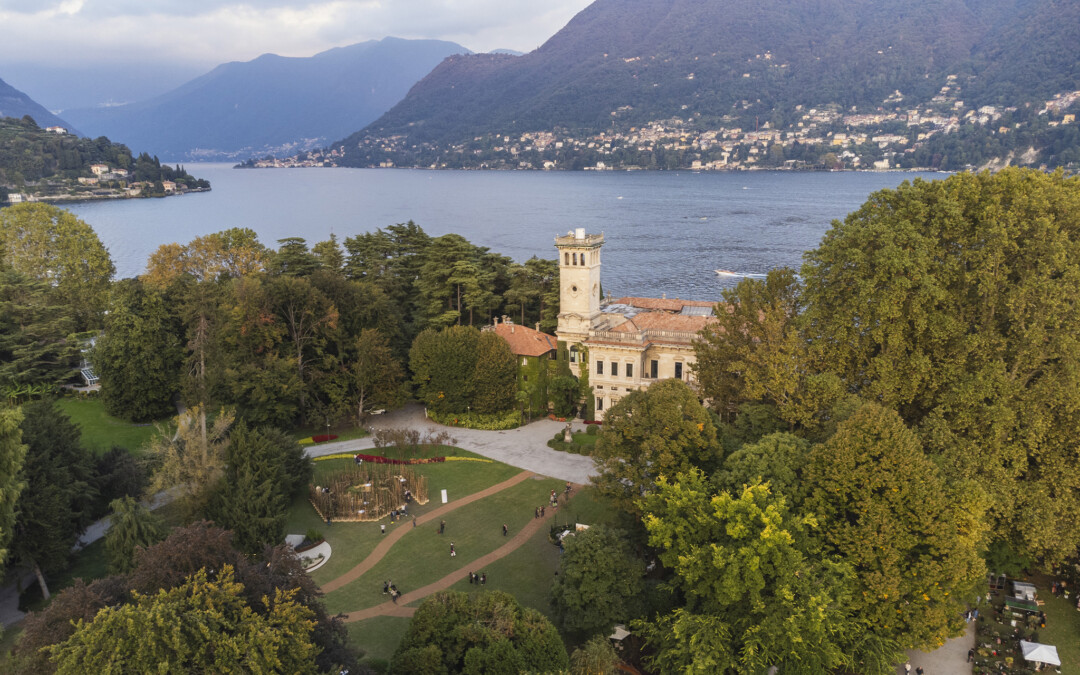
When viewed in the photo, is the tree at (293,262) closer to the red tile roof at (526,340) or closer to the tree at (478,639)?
the red tile roof at (526,340)

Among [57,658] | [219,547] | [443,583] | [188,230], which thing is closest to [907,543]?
[443,583]

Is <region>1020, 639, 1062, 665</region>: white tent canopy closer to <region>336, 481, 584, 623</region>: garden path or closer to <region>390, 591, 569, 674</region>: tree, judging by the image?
<region>390, 591, 569, 674</region>: tree

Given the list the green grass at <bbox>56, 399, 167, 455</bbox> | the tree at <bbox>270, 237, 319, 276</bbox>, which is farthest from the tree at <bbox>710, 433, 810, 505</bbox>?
the tree at <bbox>270, 237, 319, 276</bbox>

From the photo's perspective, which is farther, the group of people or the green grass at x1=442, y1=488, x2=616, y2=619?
the green grass at x1=442, y1=488, x2=616, y2=619

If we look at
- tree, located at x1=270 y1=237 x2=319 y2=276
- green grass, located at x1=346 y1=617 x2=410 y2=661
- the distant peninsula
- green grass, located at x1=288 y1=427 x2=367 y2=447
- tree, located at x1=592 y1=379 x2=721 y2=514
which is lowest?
green grass, located at x1=288 y1=427 x2=367 y2=447

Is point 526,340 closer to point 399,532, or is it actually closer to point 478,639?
point 399,532

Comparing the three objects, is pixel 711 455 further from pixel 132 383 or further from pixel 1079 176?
pixel 132 383

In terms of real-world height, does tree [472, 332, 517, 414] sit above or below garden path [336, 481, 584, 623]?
above
